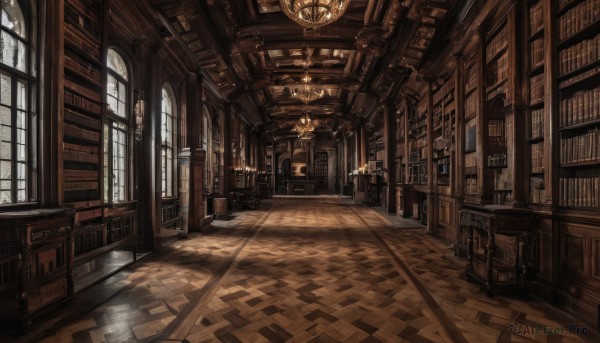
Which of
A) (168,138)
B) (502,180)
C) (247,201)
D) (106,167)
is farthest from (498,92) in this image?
(247,201)

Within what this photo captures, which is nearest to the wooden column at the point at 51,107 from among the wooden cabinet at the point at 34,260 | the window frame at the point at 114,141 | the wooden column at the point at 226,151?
the wooden cabinet at the point at 34,260

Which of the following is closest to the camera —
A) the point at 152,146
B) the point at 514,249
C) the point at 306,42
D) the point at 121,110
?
the point at 514,249

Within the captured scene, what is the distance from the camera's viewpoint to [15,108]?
289cm

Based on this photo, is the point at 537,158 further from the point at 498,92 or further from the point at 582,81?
the point at 498,92

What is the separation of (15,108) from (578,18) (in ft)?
18.7

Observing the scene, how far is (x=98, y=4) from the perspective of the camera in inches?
156

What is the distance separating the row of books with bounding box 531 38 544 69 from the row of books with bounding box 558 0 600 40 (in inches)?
13.3

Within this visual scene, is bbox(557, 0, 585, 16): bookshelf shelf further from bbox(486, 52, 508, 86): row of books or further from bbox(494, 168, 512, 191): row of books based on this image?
bbox(494, 168, 512, 191): row of books

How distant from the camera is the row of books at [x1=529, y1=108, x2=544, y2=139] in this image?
3.18m

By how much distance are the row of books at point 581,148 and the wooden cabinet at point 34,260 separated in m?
4.98

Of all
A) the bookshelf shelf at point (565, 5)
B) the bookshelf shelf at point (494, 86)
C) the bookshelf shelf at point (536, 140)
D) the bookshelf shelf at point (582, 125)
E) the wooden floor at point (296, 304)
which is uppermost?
the bookshelf shelf at point (565, 5)

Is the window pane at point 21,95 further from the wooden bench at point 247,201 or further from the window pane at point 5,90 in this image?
the wooden bench at point 247,201

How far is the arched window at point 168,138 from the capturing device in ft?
21.7

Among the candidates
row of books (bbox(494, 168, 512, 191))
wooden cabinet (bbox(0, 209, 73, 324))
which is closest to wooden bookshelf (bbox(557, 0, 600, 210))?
row of books (bbox(494, 168, 512, 191))
